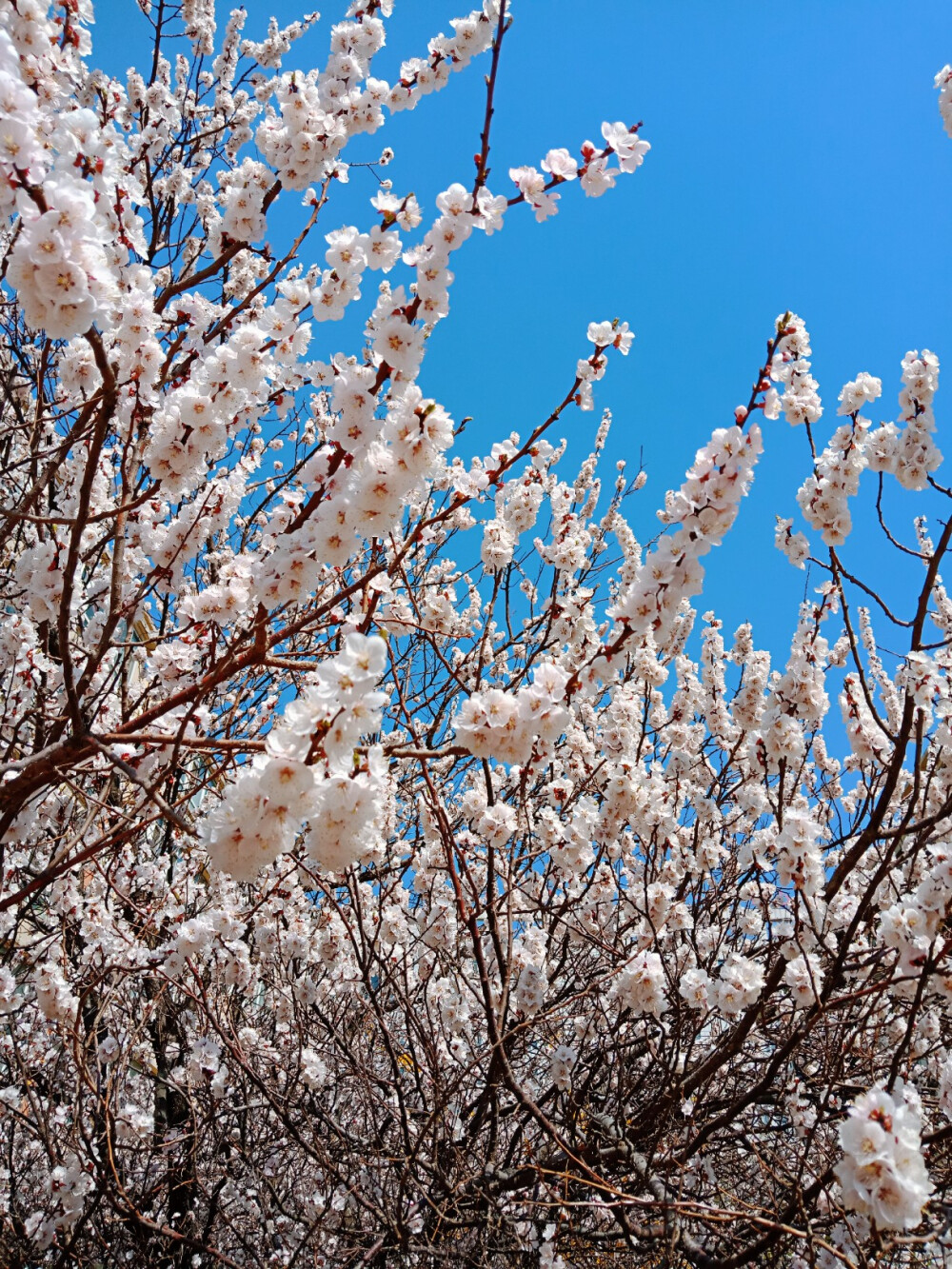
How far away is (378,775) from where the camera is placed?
6.32 ft

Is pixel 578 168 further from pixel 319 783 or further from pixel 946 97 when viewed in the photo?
pixel 319 783

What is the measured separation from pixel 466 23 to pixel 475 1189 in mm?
5090

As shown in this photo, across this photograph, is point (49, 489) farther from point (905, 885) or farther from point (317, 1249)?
point (905, 885)

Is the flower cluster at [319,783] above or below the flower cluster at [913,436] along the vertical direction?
below

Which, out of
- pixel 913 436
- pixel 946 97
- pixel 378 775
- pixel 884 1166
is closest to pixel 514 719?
pixel 378 775

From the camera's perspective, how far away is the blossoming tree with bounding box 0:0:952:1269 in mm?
2121

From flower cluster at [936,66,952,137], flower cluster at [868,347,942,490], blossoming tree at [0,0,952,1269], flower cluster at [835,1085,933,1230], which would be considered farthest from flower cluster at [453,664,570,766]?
flower cluster at [936,66,952,137]

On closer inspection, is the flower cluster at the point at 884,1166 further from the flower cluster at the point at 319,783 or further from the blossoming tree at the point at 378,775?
the flower cluster at the point at 319,783

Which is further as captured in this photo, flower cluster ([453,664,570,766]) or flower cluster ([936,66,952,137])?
flower cluster ([936,66,952,137])

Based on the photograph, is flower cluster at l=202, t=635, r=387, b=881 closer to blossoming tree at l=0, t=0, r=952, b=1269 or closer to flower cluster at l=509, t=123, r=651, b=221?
blossoming tree at l=0, t=0, r=952, b=1269

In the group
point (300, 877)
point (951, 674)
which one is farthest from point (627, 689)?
point (300, 877)

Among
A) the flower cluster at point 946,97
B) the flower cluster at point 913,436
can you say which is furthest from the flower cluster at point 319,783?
the flower cluster at point 946,97

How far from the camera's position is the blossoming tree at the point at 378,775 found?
6.96ft

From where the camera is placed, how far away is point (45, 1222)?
165 inches
